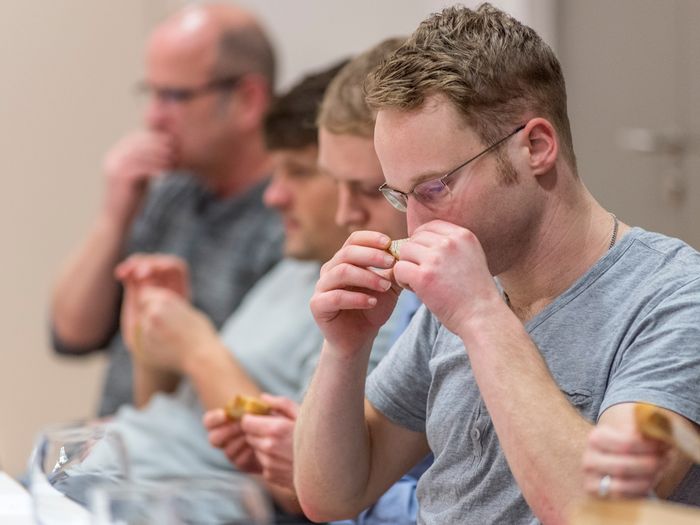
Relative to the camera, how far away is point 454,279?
3.66ft

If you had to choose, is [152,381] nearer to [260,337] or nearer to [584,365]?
[260,337]

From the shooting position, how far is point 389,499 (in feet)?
5.25

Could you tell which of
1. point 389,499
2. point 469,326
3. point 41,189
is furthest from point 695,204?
point 41,189

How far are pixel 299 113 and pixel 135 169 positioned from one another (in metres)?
0.99

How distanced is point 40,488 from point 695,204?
1.52m

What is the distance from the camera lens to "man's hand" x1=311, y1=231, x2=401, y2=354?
Result: 1.26m

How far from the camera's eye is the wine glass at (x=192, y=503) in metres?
0.86

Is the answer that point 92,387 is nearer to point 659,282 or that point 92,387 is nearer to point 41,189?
point 41,189

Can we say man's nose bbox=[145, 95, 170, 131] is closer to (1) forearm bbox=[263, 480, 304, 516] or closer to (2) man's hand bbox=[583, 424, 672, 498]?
(1) forearm bbox=[263, 480, 304, 516]

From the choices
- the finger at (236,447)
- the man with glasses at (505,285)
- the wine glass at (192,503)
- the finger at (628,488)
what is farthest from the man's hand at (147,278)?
the finger at (628,488)

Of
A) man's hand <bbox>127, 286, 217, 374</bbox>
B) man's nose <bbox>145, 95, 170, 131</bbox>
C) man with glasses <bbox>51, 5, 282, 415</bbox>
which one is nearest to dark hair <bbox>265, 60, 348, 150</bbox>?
man's hand <bbox>127, 286, 217, 374</bbox>

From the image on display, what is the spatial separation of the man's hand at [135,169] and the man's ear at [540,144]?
187cm

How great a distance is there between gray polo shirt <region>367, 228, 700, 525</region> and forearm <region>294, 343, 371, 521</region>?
0.07 meters

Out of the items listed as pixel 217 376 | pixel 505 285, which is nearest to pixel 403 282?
pixel 505 285
